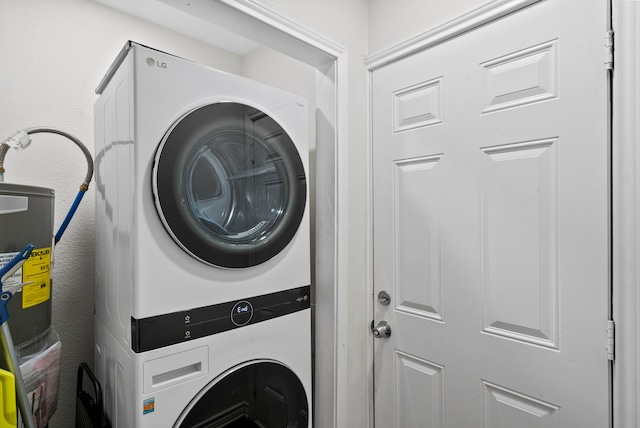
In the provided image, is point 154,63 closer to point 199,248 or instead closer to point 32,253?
point 199,248

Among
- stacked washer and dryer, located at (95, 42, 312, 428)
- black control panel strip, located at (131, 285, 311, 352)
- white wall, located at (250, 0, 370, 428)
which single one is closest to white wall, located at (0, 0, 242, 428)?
stacked washer and dryer, located at (95, 42, 312, 428)

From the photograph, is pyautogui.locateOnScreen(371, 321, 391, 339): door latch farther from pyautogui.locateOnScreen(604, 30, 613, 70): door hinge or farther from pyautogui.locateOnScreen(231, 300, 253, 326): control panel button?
pyautogui.locateOnScreen(604, 30, 613, 70): door hinge

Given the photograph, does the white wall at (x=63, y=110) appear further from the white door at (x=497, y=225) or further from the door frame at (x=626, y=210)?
the door frame at (x=626, y=210)

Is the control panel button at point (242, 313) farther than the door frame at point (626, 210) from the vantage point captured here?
Result: Yes

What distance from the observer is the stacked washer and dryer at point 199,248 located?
888mm

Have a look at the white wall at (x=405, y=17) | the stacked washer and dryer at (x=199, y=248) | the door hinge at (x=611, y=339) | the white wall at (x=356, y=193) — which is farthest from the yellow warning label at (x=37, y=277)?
the door hinge at (x=611, y=339)

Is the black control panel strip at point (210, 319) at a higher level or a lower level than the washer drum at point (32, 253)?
lower

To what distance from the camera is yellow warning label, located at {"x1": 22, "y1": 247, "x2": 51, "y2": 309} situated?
0.90 metres

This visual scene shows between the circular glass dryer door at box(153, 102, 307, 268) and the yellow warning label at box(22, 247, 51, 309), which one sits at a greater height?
the circular glass dryer door at box(153, 102, 307, 268)

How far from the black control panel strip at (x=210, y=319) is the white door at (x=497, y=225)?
0.53 metres

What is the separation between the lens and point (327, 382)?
4.75 feet

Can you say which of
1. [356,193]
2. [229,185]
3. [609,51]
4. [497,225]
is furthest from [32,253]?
[609,51]

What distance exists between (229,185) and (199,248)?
23 centimetres

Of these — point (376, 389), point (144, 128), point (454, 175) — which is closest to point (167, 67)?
point (144, 128)
